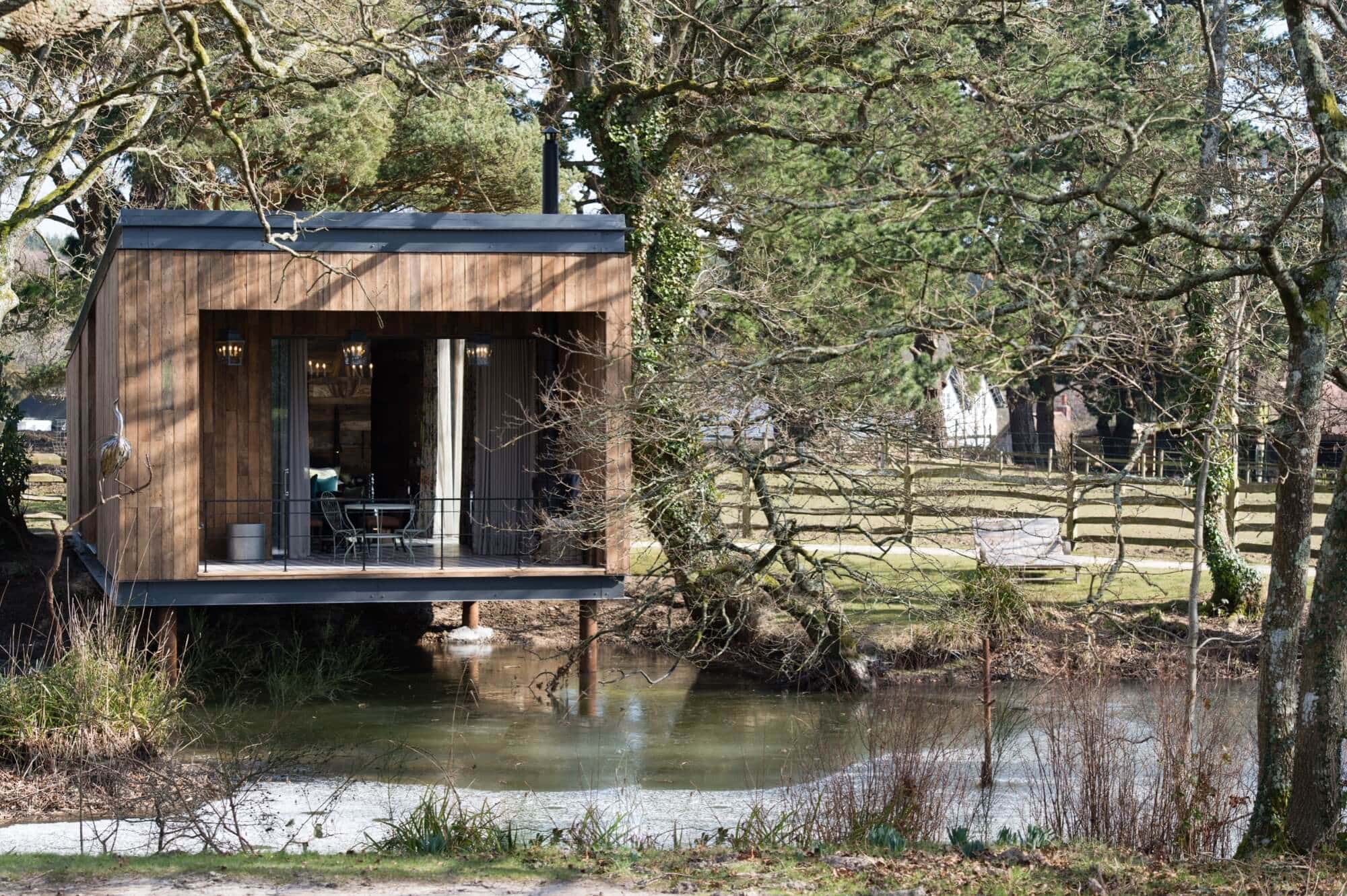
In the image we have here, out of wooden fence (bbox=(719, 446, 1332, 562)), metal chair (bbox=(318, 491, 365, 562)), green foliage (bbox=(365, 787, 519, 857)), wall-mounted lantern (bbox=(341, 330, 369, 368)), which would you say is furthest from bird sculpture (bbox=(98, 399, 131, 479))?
wooden fence (bbox=(719, 446, 1332, 562))

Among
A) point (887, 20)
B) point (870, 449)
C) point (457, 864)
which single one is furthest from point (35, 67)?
point (457, 864)

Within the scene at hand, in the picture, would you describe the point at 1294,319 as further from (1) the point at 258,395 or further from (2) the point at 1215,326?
(1) the point at 258,395

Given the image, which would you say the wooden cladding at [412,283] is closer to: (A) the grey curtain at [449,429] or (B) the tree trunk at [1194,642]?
(A) the grey curtain at [449,429]

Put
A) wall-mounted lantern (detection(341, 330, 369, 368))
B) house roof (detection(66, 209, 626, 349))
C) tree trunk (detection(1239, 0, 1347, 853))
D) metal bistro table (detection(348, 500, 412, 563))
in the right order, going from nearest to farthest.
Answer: tree trunk (detection(1239, 0, 1347, 853)), house roof (detection(66, 209, 626, 349)), metal bistro table (detection(348, 500, 412, 563)), wall-mounted lantern (detection(341, 330, 369, 368))

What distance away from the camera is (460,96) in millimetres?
18859

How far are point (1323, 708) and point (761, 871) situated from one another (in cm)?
353

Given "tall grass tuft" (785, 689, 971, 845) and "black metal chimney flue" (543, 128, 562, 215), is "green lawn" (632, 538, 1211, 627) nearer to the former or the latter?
"tall grass tuft" (785, 689, 971, 845)

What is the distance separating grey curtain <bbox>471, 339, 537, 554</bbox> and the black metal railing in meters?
0.02

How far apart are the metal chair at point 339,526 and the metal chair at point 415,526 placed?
456 millimetres

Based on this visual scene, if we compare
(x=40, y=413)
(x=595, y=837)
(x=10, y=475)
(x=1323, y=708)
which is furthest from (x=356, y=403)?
(x=40, y=413)

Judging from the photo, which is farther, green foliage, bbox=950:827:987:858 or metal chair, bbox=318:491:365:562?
metal chair, bbox=318:491:365:562

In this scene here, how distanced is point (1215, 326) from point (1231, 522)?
19.6ft

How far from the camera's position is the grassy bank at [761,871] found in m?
6.70

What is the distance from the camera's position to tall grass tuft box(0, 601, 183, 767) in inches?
411
